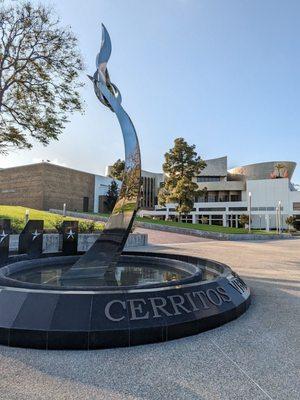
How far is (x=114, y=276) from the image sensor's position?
7164 mm

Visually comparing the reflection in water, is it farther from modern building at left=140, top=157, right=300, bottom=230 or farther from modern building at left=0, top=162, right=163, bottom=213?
modern building at left=140, top=157, right=300, bottom=230

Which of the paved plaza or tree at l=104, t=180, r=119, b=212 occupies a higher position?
tree at l=104, t=180, r=119, b=212

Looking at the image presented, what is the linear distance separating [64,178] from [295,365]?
149ft

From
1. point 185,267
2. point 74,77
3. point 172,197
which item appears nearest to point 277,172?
point 172,197

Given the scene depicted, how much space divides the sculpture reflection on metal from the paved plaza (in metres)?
2.67

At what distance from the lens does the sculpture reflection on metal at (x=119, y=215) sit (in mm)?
6527

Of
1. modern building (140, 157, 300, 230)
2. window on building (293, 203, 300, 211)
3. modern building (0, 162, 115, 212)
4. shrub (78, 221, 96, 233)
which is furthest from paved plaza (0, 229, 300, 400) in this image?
window on building (293, 203, 300, 211)

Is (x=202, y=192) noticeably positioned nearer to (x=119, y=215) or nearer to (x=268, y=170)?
(x=119, y=215)

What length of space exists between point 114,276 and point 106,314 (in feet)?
9.97

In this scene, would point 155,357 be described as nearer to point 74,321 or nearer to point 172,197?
point 74,321

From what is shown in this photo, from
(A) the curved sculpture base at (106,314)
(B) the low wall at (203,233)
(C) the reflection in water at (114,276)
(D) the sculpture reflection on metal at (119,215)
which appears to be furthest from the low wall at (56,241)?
(A) the curved sculpture base at (106,314)

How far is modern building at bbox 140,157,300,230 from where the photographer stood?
6053 centimetres

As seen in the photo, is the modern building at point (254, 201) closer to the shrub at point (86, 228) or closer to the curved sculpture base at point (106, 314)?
the shrub at point (86, 228)

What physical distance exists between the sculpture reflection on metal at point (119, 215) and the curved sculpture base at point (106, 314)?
5.64 feet
